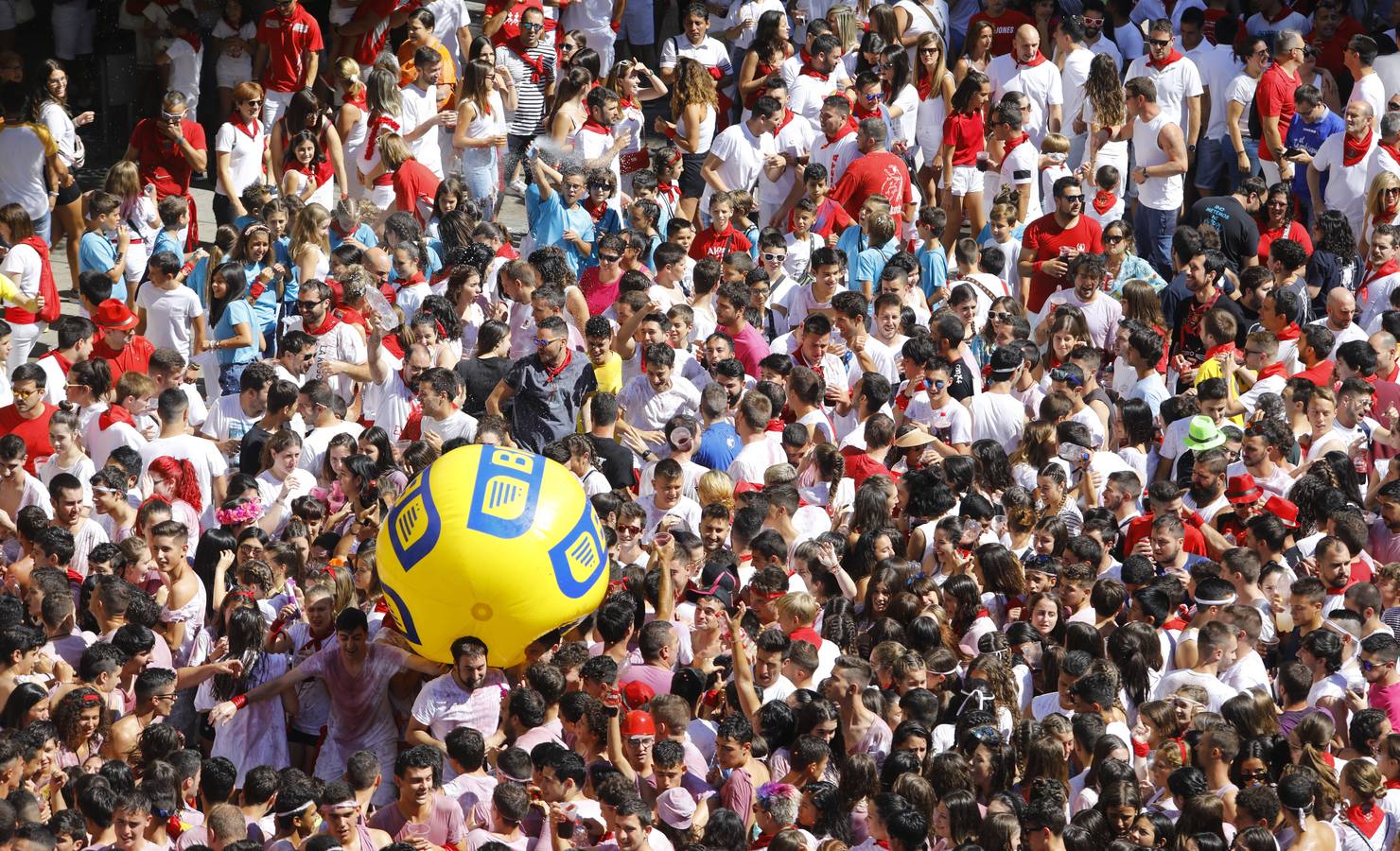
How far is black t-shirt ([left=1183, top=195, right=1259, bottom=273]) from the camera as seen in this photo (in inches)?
595

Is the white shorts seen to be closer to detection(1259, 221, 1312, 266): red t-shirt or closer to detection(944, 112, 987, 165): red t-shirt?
detection(944, 112, 987, 165): red t-shirt

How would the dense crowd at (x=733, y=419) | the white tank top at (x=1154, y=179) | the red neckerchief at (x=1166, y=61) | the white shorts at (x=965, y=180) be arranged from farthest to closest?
the red neckerchief at (x=1166, y=61) → the white shorts at (x=965, y=180) → the white tank top at (x=1154, y=179) → the dense crowd at (x=733, y=419)

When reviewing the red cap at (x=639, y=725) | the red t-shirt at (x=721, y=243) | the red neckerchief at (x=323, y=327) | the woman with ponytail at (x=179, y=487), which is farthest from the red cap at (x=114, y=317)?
the red cap at (x=639, y=725)

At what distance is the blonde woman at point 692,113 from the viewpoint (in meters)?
16.4

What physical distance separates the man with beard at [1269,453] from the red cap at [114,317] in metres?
6.38

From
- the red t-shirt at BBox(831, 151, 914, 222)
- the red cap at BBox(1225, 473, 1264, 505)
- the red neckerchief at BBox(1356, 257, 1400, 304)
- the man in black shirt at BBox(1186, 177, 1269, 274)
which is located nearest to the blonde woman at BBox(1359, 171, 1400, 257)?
the red neckerchief at BBox(1356, 257, 1400, 304)

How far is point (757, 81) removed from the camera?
1700 cm

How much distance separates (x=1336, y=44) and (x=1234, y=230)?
11.7ft

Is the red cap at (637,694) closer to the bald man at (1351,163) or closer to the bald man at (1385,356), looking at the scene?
the bald man at (1385,356)

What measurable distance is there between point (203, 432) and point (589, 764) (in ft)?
13.3

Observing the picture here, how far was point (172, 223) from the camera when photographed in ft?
46.3

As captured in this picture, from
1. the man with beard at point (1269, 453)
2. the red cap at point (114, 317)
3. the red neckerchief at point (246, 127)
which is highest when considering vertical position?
the man with beard at point (1269, 453)

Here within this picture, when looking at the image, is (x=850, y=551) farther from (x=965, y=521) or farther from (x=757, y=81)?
(x=757, y=81)

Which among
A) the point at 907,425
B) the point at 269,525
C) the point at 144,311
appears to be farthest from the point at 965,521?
the point at 144,311
